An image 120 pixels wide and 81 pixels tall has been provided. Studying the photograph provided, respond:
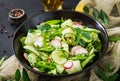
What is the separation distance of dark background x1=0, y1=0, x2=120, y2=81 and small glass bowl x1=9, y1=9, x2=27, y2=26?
0.07 feet

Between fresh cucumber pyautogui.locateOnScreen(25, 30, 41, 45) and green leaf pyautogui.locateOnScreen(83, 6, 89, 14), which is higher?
green leaf pyautogui.locateOnScreen(83, 6, 89, 14)

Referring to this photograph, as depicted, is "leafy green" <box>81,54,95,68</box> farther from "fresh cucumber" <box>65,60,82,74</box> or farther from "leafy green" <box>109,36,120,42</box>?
"leafy green" <box>109,36,120,42</box>

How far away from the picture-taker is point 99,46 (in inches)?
39.6

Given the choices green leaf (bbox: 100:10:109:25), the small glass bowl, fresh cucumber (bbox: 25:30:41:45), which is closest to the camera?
fresh cucumber (bbox: 25:30:41:45)

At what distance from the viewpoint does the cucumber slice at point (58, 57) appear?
93 centimetres

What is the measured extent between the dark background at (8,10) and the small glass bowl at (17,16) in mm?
21

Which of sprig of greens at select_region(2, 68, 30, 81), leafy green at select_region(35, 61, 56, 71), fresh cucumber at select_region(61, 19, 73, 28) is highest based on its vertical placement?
fresh cucumber at select_region(61, 19, 73, 28)

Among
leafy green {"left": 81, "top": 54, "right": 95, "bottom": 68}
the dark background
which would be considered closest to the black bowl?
leafy green {"left": 81, "top": 54, "right": 95, "bottom": 68}

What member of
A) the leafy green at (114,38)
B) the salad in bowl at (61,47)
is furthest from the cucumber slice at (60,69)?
the leafy green at (114,38)

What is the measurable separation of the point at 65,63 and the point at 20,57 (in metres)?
0.16

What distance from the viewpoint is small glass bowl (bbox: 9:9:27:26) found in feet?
4.16

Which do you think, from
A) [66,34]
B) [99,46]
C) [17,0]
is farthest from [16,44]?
[17,0]

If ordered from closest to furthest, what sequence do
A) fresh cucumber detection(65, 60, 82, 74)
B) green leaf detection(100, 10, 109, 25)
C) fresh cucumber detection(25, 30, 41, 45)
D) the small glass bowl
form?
fresh cucumber detection(65, 60, 82, 74), fresh cucumber detection(25, 30, 41, 45), green leaf detection(100, 10, 109, 25), the small glass bowl

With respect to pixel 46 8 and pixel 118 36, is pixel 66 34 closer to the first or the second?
pixel 118 36
